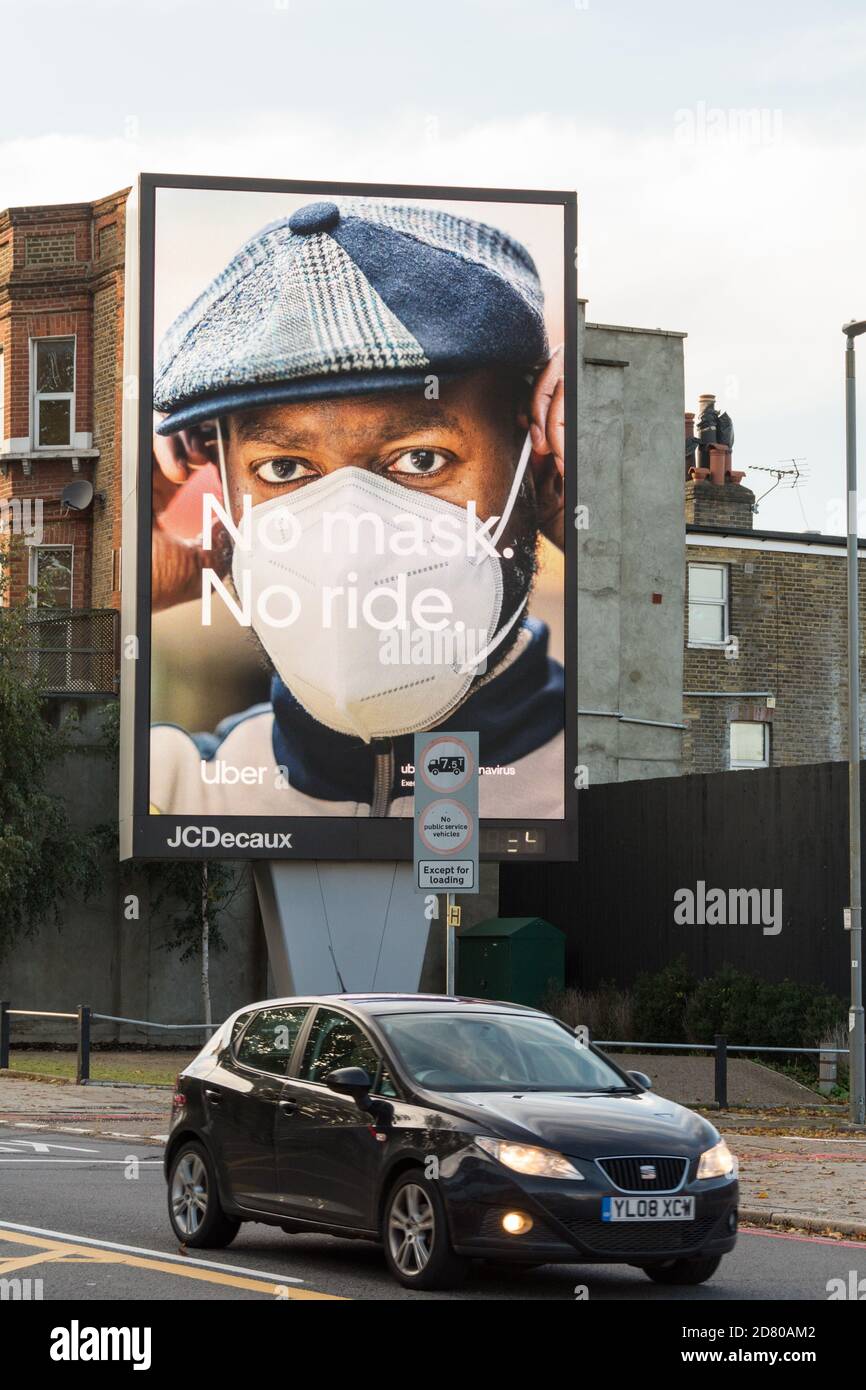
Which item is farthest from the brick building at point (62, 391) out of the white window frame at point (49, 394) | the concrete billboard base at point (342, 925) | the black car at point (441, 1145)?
the black car at point (441, 1145)

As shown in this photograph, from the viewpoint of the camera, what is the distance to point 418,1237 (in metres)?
10.7

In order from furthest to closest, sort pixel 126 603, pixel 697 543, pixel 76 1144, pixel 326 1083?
pixel 697 543 < pixel 126 603 < pixel 76 1144 < pixel 326 1083

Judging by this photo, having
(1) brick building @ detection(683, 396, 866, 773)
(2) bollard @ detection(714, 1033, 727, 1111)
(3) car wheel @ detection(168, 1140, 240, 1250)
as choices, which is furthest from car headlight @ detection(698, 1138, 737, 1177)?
(1) brick building @ detection(683, 396, 866, 773)

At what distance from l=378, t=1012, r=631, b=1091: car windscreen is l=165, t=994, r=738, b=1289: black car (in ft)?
0.04

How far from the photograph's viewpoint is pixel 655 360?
141 feet

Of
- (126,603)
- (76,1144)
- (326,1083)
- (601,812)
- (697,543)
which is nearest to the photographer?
(326,1083)

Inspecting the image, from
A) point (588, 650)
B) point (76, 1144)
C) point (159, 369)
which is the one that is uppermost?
point (159, 369)

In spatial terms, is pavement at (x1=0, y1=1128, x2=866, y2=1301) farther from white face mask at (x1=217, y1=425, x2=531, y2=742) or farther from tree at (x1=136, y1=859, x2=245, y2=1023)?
tree at (x1=136, y1=859, x2=245, y2=1023)

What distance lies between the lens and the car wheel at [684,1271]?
11.1 m

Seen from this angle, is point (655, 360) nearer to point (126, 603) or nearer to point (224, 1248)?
point (126, 603)

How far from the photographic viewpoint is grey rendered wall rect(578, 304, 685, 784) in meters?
41.7

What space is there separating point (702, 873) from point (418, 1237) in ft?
74.0
